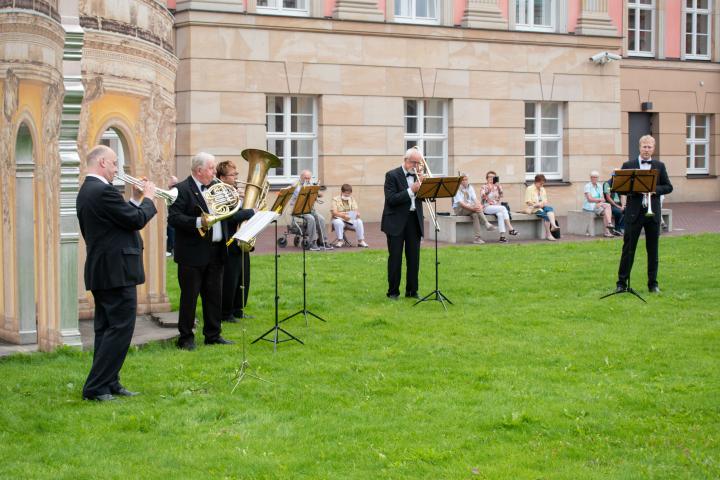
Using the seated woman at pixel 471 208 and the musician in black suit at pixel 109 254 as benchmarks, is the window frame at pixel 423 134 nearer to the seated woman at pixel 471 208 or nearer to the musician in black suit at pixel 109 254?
the seated woman at pixel 471 208

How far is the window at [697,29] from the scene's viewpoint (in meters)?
37.7

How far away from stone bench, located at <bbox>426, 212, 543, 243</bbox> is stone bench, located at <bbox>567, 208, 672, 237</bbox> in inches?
50.7

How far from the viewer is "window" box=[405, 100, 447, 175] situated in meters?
30.4

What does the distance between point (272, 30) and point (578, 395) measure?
2019 centimetres

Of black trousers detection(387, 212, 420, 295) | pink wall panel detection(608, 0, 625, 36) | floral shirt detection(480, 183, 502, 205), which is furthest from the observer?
pink wall panel detection(608, 0, 625, 36)

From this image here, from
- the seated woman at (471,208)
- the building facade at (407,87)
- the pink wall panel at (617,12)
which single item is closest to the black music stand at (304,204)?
the seated woman at (471,208)

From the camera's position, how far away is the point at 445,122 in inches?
1211

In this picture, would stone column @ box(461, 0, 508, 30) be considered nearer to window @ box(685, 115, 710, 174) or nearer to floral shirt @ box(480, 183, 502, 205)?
floral shirt @ box(480, 183, 502, 205)

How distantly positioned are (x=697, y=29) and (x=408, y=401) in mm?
32389

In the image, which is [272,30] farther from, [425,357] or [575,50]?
[425,357]

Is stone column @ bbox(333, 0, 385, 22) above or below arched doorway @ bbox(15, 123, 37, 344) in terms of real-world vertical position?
above

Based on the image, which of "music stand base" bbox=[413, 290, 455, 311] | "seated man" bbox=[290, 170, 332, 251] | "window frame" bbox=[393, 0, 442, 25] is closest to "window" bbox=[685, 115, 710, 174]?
"window frame" bbox=[393, 0, 442, 25]

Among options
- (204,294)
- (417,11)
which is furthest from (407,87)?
(204,294)

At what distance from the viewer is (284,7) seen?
2834 centimetres
